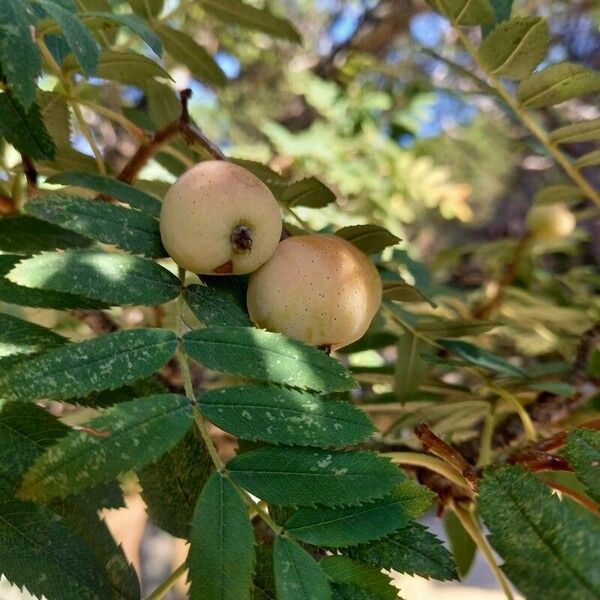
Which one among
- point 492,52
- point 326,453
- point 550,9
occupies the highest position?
point 550,9

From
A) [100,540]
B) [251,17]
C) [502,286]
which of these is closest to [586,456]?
[100,540]

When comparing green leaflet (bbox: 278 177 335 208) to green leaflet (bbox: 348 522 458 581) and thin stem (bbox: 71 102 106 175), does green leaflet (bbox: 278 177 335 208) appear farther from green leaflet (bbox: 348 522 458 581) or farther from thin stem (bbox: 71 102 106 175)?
green leaflet (bbox: 348 522 458 581)

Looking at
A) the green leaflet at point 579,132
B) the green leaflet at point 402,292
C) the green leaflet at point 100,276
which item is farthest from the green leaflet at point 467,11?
the green leaflet at point 100,276

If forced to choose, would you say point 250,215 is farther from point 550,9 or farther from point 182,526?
point 550,9

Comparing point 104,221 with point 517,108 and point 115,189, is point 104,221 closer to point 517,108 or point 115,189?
point 115,189

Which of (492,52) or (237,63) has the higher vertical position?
(492,52)

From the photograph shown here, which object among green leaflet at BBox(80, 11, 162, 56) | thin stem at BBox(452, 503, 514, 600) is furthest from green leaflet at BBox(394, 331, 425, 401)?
green leaflet at BBox(80, 11, 162, 56)

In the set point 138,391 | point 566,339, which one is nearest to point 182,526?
point 138,391
